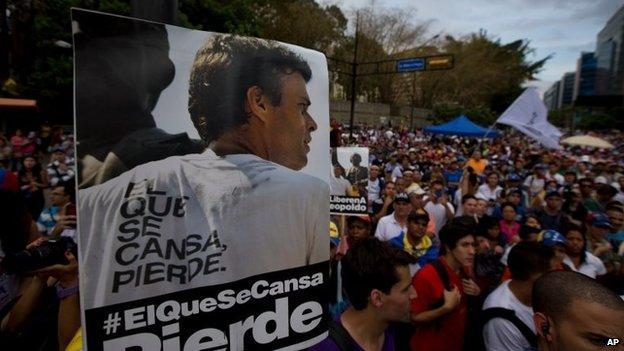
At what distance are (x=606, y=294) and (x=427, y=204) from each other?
413 centimetres

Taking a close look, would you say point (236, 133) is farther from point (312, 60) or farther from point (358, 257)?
point (358, 257)

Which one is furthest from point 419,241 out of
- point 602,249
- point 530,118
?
point 530,118

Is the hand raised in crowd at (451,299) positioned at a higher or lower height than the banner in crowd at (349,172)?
lower

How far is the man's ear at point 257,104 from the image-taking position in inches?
51.2

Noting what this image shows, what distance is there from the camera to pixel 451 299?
2316 mm

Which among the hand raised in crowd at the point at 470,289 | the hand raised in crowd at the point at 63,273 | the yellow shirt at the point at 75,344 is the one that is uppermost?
the hand raised in crowd at the point at 63,273

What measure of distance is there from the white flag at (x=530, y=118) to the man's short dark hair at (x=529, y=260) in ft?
19.4

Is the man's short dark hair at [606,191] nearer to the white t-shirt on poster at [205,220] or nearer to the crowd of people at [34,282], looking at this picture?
the white t-shirt on poster at [205,220]

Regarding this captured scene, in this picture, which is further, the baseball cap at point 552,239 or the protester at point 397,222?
the protester at point 397,222

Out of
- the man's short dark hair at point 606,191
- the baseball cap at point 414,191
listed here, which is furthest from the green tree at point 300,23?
the man's short dark hair at point 606,191

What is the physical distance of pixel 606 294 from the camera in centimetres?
148

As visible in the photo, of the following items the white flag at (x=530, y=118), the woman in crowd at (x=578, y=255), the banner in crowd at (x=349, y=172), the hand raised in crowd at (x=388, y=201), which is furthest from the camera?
the white flag at (x=530, y=118)

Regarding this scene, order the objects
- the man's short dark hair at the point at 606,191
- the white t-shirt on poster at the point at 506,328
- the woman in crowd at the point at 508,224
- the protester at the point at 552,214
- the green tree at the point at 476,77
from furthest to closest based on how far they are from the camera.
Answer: the green tree at the point at 476,77 → the man's short dark hair at the point at 606,191 → the protester at the point at 552,214 → the woman in crowd at the point at 508,224 → the white t-shirt on poster at the point at 506,328

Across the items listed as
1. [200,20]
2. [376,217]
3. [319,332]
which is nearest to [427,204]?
[376,217]
